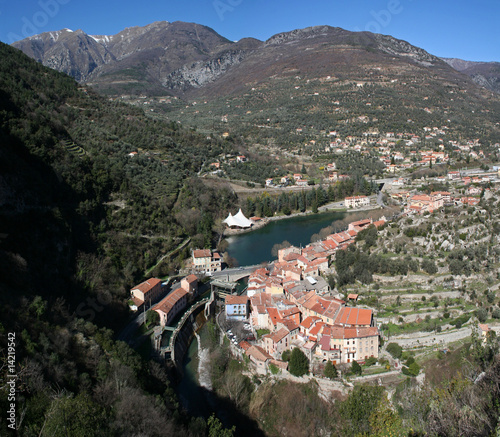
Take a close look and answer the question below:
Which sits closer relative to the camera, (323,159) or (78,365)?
(78,365)

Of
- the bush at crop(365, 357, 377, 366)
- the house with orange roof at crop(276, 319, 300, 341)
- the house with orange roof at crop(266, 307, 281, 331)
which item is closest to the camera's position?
the bush at crop(365, 357, 377, 366)

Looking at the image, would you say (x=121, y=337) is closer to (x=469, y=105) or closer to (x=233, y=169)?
(x=233, y=169)

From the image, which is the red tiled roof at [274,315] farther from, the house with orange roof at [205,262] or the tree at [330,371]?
the house with orange roof at [205,262]

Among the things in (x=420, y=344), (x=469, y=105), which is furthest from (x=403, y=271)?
(x=469, y=105)

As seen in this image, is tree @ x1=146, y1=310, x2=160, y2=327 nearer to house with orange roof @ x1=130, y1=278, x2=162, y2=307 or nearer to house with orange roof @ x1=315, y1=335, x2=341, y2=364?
house with orange roof @ x1=130, y1=278, x2=162, y2=307

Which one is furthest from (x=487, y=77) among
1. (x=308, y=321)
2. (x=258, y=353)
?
(x=258, y=353)

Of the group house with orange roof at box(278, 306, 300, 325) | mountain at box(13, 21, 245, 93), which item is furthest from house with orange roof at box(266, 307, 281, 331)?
mountain at box(13, 21, 245, 93)
